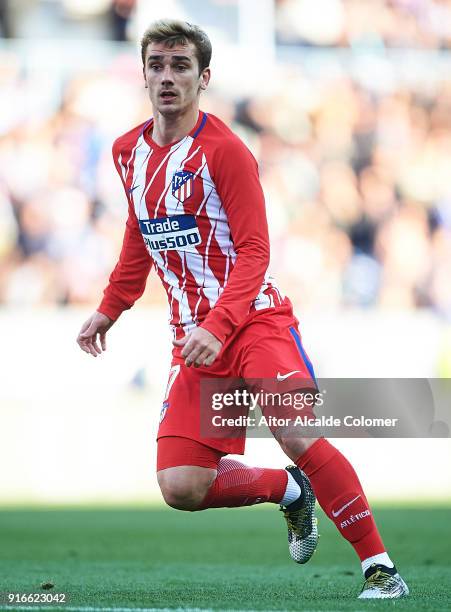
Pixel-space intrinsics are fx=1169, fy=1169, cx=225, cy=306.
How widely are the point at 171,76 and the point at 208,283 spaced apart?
0.78 m

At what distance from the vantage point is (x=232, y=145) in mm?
4289

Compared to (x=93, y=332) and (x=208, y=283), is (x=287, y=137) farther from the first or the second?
(x=208, y=283)

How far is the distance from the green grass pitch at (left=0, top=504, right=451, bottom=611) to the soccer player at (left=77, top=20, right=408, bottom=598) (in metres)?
0.37

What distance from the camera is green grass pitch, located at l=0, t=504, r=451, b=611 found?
4184mm

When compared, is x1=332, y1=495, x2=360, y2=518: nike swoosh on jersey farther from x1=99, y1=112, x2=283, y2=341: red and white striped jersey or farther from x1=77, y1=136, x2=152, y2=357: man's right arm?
x1=77, y1=136, x2=152, y2=357: man's right arm

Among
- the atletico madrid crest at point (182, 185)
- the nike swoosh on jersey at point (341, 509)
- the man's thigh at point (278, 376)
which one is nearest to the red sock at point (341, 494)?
the nike swoosh on jersey at point (341, 509)

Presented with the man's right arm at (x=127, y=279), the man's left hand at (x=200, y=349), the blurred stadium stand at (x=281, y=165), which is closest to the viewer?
the man's left hand at (x=200, y=349)

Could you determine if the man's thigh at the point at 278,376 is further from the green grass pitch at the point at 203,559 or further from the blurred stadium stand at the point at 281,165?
the blurred stadium stand at the point at 281,165

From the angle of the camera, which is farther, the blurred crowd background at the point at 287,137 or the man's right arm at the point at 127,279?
the blurred crowd background at the point at 287,137

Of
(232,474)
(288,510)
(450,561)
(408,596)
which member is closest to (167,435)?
(232,474)

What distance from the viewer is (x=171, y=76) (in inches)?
171

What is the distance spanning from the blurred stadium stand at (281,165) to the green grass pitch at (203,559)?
18.5 feet

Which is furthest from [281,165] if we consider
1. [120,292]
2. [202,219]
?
[202,219]

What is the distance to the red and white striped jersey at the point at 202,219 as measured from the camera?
421 cm
